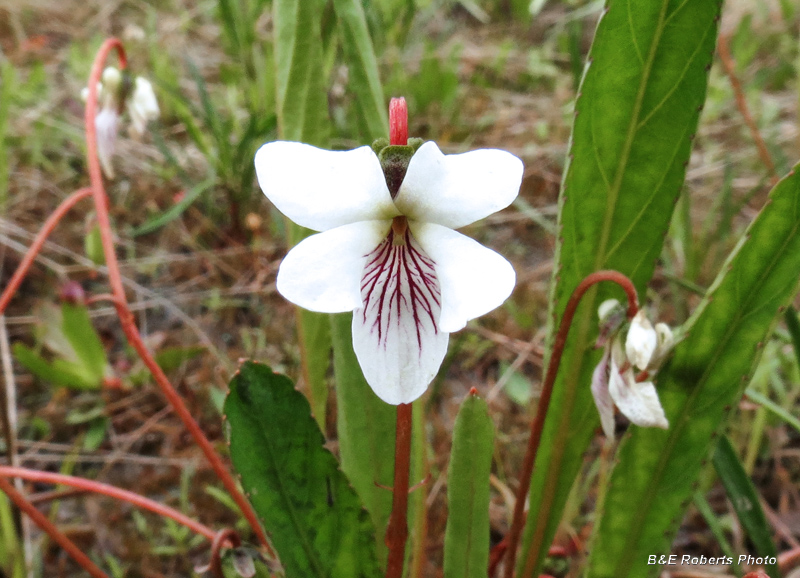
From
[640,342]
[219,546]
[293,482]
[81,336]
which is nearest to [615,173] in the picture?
[640,342]

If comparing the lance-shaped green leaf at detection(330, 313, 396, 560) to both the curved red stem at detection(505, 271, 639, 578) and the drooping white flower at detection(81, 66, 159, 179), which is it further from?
the drooping white flower at detection(81, 66, 159, 179)

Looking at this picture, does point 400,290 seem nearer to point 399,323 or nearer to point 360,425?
point 399,323

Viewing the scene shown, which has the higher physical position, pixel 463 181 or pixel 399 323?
pixel 463 181

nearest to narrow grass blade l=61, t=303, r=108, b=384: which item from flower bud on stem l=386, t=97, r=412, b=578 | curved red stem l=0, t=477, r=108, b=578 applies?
curved red stem l=0, t=477, r=108, b=578

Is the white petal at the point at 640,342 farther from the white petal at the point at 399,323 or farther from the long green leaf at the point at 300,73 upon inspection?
the long green leaf at the point at 300,73

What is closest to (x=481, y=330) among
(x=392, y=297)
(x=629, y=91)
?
(x=629, y=91)
